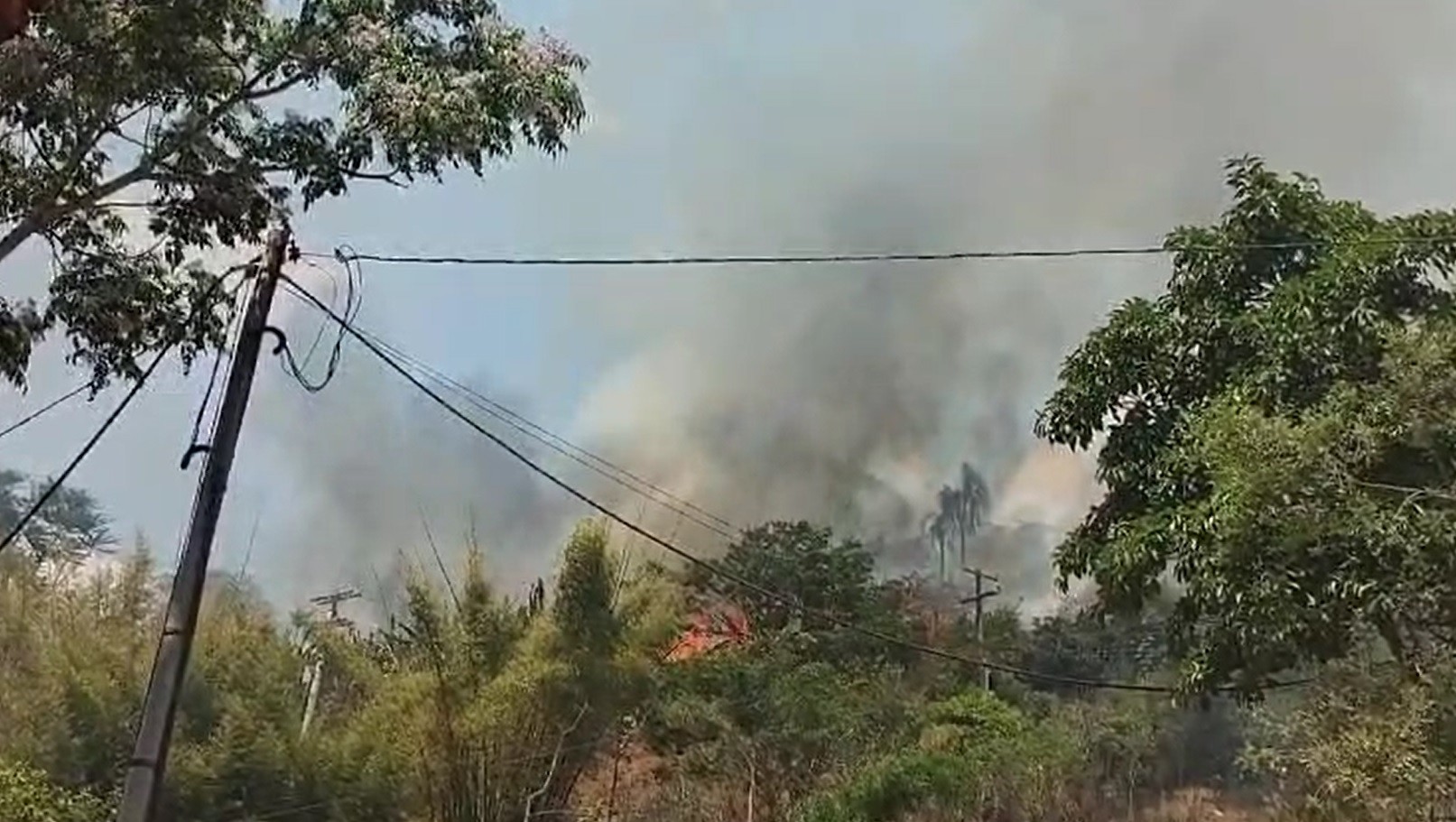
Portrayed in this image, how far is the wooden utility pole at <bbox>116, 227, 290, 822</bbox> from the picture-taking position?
4789mm

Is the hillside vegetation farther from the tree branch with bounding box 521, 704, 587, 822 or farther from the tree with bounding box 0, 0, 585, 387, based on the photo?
the tree with bounding box 0, 0, 585, 387

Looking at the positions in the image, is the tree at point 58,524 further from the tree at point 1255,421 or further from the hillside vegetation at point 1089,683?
the tree at point 1255,421

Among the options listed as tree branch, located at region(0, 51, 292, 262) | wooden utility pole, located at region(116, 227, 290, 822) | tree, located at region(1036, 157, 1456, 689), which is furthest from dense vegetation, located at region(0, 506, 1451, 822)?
wooden utility pole, located at region(116, 227, 290, 822)

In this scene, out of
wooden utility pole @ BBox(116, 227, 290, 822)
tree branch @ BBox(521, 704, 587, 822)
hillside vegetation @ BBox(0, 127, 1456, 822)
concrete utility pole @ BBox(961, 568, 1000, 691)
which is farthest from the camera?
concrete utility pole @ BBox(961, 568, 1000, 691)

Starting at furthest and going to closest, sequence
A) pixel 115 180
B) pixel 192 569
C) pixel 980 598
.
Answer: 1. pixel 980 598
2. pixel 115 180
3. pixel 192 569

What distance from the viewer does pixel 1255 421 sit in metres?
9.12

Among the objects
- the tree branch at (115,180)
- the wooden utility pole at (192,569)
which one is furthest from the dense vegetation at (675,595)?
the wooden utility pole at (192,569)

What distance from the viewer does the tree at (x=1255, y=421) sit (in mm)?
8992

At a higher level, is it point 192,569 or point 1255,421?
point 1255,421

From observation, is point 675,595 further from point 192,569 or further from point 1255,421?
point 192,569

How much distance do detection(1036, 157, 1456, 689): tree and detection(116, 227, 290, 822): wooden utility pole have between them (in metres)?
6.49

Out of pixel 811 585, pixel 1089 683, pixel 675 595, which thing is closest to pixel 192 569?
pixel 675 595

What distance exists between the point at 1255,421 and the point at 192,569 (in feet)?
22.8

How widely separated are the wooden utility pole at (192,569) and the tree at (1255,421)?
649 centimetres
